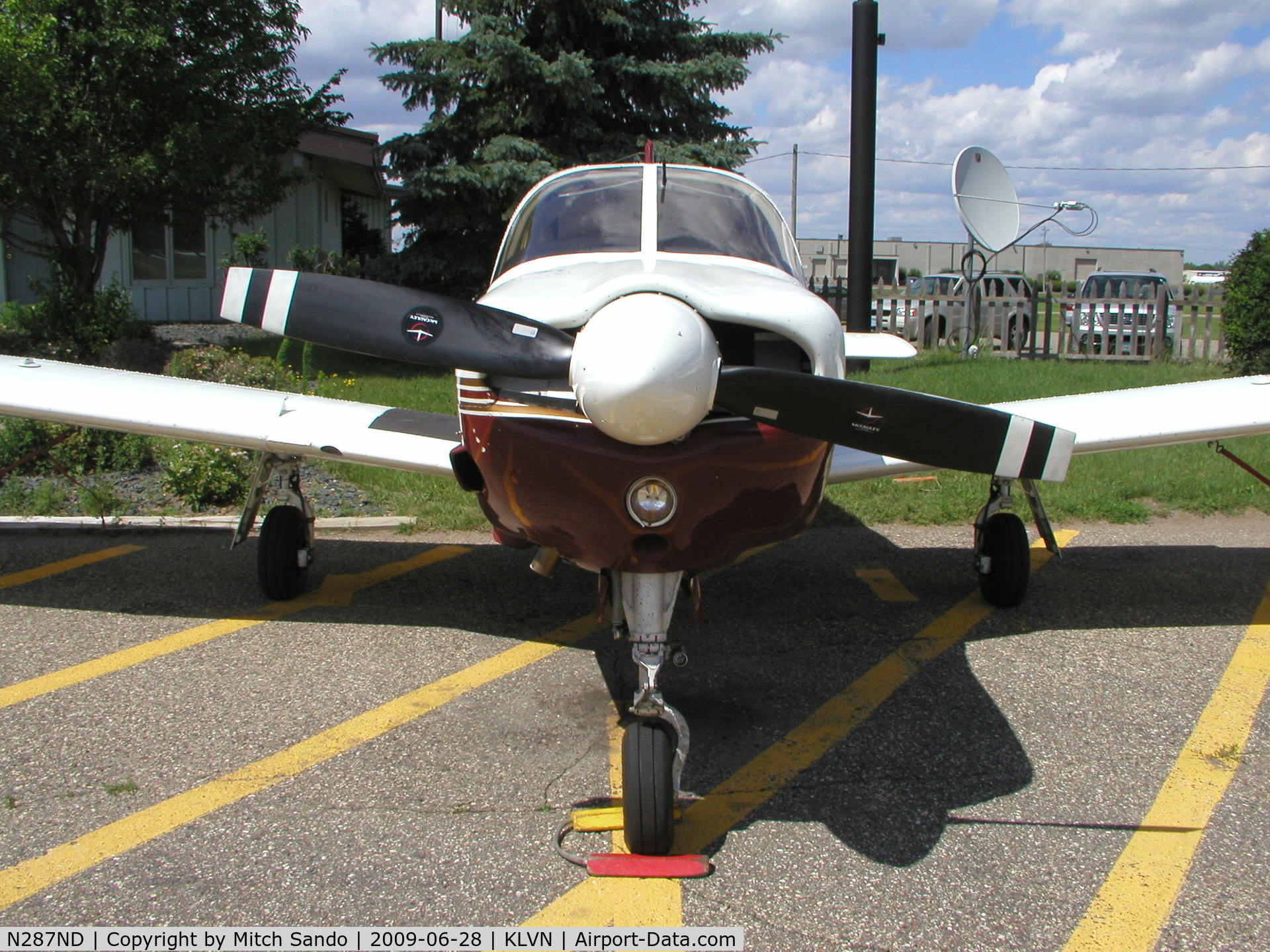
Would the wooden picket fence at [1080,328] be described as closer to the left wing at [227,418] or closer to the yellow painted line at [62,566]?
the left wing at [227,418]

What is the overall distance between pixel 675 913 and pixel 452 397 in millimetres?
8484

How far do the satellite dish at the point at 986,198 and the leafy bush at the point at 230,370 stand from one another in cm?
842

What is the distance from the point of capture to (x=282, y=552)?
5457mm

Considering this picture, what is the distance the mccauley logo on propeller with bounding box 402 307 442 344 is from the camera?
2.95m

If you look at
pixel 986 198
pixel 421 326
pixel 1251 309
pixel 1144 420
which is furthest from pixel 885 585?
pixel 1251 309

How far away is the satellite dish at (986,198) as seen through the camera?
41.8ft

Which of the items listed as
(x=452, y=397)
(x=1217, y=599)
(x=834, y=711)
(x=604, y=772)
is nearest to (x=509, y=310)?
(x=604, y=772)

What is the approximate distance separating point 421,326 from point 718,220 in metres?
1.69

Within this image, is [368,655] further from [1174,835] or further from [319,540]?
[1174,835]

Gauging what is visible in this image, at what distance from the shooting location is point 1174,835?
321 centimetres

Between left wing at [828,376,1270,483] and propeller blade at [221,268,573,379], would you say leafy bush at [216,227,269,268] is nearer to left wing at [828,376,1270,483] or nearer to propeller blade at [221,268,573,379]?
left wing at [828,376,1270,483]

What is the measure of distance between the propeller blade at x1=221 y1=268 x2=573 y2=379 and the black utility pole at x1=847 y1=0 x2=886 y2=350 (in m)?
8.63
